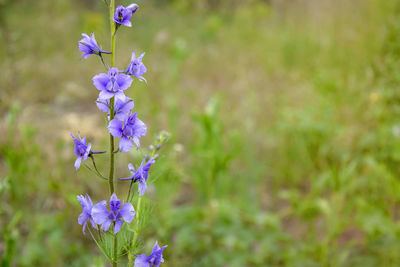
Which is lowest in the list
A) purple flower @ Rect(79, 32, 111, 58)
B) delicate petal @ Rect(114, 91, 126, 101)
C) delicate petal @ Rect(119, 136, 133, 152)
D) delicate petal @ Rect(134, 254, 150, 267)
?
delicate petal @ Rect(134, 254, 150, 267)

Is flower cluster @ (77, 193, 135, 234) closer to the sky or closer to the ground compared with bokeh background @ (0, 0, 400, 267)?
closer to the ground

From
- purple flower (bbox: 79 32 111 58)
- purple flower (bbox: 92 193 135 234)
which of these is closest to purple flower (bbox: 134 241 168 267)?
purple flower (bbox: 92 193 135 234)

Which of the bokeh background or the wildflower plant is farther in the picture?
the bokeh background

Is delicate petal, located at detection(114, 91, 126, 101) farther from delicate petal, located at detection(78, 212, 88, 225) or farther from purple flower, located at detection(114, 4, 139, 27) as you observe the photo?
delicate petal, located at detection(78, 212, 88, 225)

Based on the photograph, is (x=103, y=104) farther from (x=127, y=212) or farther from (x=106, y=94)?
(x=127, y=212)

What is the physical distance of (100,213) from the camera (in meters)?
0.99

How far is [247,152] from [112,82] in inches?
106

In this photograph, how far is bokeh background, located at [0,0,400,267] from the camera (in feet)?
7.76

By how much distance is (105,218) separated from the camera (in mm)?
1002

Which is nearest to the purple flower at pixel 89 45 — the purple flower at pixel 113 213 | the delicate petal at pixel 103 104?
the delicate petal at pixel 103 104

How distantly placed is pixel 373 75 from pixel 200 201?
184 cm

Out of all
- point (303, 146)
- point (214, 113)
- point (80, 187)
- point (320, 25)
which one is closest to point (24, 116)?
point (80, 187)

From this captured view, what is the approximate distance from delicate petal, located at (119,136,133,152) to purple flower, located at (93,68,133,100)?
115 millimetres

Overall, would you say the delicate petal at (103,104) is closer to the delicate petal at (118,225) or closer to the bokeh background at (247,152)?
the delicate petal at (118,225)
